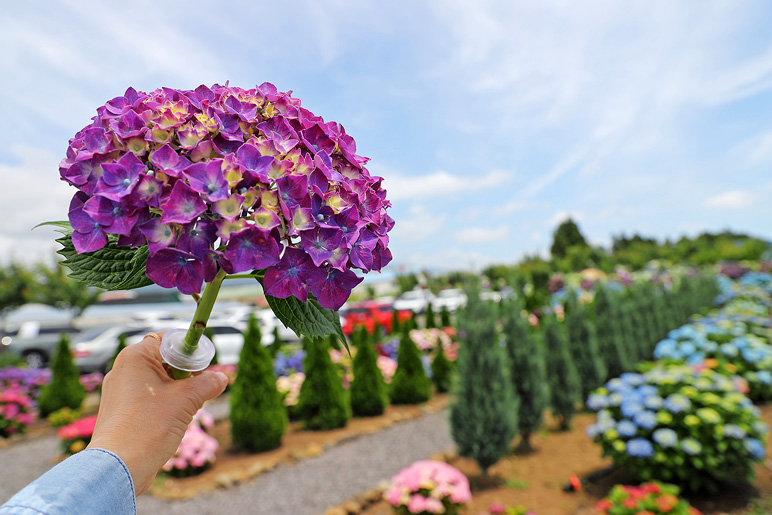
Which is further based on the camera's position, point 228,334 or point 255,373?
point 228,334

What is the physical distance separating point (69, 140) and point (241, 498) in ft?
15.5

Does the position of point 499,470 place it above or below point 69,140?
below

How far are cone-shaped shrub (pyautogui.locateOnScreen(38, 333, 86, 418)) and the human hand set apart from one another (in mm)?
9125

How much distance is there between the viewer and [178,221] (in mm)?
872

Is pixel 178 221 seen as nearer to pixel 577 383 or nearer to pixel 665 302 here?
pixel 577 383

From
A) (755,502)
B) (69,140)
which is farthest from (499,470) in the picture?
(69,140)

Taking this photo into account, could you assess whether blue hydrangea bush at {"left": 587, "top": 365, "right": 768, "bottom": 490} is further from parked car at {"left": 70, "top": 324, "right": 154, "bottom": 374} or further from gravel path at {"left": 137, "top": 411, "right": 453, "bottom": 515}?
parked car at {"left": 70, "top": 324, "right": 154, "bottom": 374}

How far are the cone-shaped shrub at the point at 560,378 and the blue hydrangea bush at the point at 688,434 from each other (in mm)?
1933

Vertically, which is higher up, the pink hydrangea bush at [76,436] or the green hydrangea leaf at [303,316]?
the green hydrangea leaf at [303,316]

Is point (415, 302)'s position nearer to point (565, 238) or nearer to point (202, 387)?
point (202, 387)

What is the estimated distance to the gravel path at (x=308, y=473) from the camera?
473 cm

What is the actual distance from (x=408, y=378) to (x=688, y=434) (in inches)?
185

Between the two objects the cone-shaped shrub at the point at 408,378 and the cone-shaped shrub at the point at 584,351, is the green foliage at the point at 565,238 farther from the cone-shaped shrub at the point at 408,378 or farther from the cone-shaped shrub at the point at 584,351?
the cone-shaped shrub at the point at 408,378

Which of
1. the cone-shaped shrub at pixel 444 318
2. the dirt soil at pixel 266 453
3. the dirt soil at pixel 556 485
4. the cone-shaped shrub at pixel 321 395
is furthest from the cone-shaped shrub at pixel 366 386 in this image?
the cone-shaped shrub at pixel 444 318
